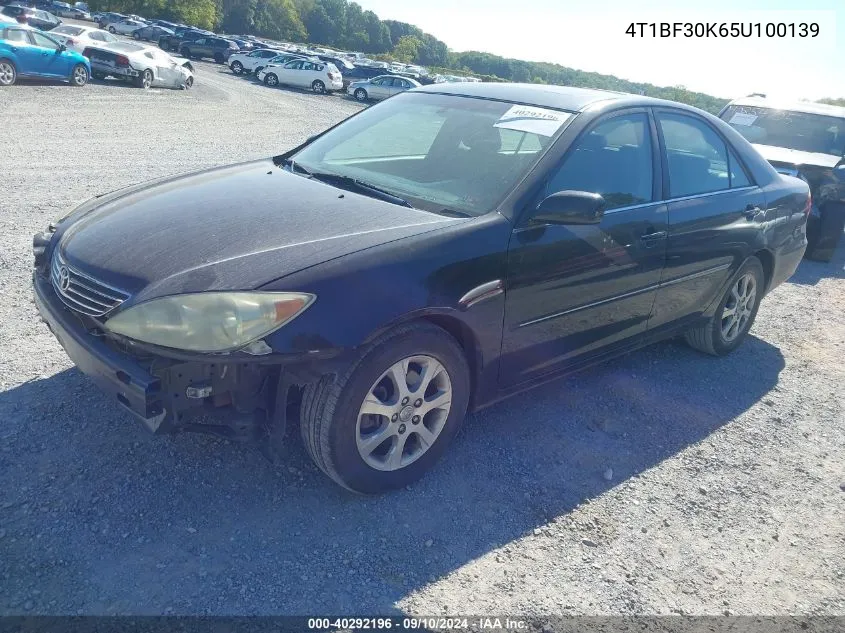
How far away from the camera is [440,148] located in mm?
3799

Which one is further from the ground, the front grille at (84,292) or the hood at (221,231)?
the hood at (221,231)

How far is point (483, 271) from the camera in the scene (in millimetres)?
3018

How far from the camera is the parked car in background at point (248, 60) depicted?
3503 centimetres

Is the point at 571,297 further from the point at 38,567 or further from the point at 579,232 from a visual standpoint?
the point at 38,567

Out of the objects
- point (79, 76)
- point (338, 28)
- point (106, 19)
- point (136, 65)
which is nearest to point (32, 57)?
point (79, 76)

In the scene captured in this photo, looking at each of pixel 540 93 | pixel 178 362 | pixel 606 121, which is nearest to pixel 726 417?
pixel 606 121

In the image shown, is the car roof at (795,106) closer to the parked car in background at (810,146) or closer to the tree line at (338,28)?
the parked car in background at (810,146)

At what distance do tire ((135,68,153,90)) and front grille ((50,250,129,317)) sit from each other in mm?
20582

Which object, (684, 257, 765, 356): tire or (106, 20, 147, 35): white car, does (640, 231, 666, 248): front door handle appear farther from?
(106, 20, 147, 35): white car

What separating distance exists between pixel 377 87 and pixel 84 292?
104ft

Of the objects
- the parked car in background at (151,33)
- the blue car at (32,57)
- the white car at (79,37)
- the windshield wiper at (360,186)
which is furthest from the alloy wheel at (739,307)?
the parked car in background at (151,33)

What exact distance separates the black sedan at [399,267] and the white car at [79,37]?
21.0 metres

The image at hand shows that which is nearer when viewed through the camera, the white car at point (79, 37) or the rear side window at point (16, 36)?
the rear side window at point (16, 36)

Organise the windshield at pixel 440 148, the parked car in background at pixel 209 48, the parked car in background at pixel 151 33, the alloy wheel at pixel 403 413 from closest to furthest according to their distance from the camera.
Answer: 1. the alloy wheel at pixel 403 413
2. the windshield at pixel 440 148
3. the parked car in background at pixel 209 48
4. the parked car in background at pixel 151 33
